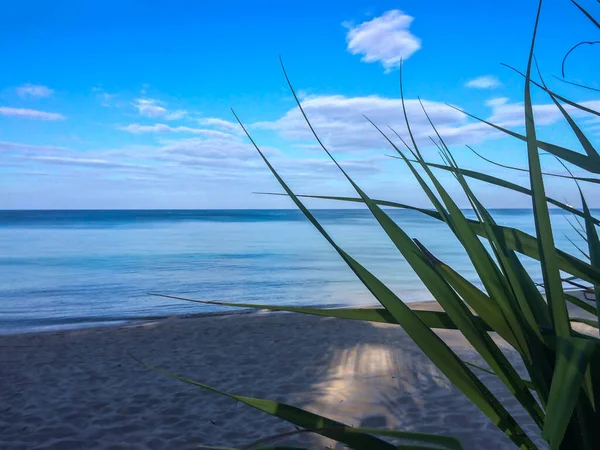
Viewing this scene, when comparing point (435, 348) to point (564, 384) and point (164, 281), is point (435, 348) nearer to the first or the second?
point (564, 384)

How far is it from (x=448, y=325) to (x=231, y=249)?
2338 cm

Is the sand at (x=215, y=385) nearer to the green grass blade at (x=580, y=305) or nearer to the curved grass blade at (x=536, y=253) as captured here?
the green grass blade at (x=580, y=305)

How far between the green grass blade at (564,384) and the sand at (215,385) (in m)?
3.66

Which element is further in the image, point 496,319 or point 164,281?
point 164,281

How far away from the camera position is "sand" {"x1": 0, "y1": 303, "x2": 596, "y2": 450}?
13.8 feet

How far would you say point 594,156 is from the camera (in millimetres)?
847

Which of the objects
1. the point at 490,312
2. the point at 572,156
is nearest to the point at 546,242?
the point at 490,312

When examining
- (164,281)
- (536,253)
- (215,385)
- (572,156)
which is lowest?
(215,385)

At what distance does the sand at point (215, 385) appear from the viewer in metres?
4.20

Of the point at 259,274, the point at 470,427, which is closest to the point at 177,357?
the point at 470,427

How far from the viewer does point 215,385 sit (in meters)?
5.34

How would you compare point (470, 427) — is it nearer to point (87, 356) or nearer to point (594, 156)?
point (594, 156)

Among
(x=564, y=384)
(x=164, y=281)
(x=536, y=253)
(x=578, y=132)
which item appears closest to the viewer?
(x=564, y=384)

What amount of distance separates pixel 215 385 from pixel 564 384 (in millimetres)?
5153
